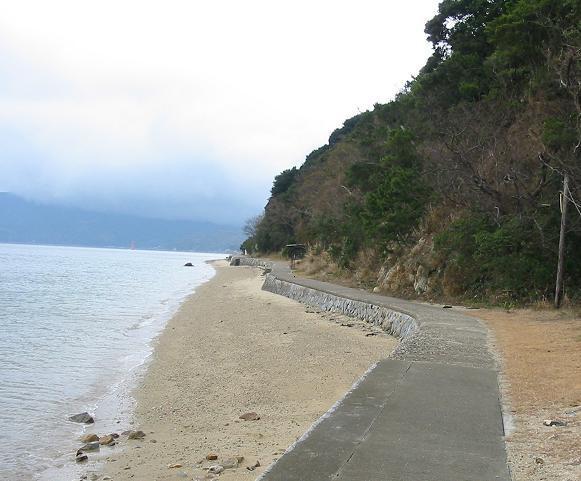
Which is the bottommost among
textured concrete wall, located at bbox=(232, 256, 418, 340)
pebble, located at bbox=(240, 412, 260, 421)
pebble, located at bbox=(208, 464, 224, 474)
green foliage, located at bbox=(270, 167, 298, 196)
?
pebble, located at bbox=(240, 412, 260, 421)

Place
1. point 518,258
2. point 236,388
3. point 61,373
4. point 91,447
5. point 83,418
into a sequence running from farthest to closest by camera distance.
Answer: point 518,258, point 61,373, point 236,388, point 83,418, point 91,447

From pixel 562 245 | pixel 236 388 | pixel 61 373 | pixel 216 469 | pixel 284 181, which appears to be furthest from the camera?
pixel 284 181

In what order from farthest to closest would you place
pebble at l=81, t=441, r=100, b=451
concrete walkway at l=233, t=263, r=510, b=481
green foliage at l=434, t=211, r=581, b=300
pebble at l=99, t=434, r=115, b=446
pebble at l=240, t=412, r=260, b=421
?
green foliage at l=434, t=211, r=581, b=300 → pebble at l=240, t=412, r=260, b=421 → pebble at l=99, t=434, r=115, b=446 → pebble at l=81, t=441, r=100, b=451 → concrete walkway at l=233, t=263, r=510, b=481

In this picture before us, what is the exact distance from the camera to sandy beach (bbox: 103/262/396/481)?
5883 millimetres

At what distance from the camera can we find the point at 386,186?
74.8ft

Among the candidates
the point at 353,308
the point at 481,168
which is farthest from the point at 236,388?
the point at 481,168

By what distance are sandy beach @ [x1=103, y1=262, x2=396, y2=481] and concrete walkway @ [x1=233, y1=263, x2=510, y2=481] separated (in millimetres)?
1010

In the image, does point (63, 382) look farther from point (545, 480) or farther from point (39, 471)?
point (545, 480)

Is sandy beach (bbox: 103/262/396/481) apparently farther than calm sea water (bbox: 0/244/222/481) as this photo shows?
No

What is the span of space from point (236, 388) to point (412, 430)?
4864 mm

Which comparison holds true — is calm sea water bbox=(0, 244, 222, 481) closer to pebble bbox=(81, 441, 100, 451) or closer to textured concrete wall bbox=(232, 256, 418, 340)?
pebble bbox=(81, 441, 100, 451)

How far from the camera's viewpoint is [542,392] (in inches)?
254

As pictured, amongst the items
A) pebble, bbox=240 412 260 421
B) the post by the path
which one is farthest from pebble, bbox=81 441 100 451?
the post by the path

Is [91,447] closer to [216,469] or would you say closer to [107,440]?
[107,440]
